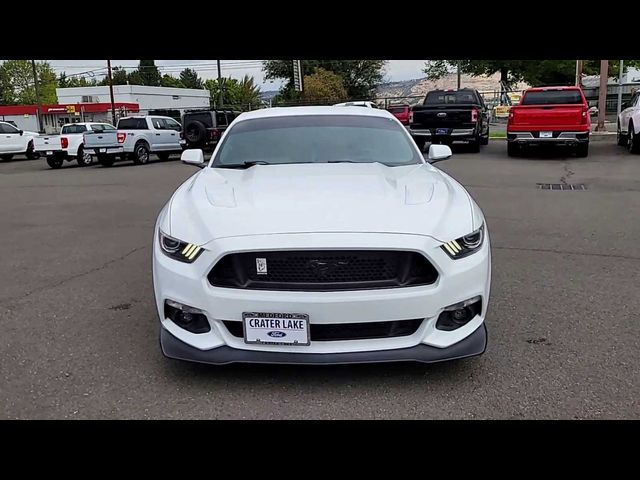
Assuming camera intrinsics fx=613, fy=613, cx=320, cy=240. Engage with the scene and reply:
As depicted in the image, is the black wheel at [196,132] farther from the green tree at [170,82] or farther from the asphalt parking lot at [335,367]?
the green tree at [170,82]

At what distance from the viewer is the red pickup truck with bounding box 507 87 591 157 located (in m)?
16.1

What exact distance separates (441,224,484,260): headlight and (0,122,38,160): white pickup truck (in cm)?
2583

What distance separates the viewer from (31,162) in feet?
83.9

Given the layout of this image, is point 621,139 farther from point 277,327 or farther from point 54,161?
point 277,327

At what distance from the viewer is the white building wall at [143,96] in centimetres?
6494

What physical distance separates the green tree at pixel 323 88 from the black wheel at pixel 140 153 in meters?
23.3

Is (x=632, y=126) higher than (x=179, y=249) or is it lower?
lower

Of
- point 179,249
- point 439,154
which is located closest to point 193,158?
point 179,249

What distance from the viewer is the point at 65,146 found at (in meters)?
21.4

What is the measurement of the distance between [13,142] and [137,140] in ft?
24.3

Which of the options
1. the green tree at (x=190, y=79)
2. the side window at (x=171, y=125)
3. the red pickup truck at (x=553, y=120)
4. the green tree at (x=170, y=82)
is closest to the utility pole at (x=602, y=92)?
the red pickup truck at (x=553, y=120)

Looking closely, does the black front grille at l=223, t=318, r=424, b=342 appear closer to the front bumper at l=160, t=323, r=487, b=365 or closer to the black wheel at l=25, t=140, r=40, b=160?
the front bumper at l=160, t=323, r=487, b=365

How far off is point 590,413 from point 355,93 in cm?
6216
